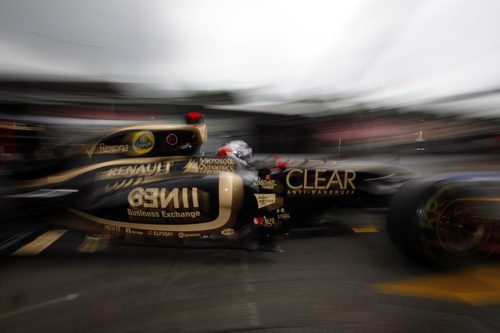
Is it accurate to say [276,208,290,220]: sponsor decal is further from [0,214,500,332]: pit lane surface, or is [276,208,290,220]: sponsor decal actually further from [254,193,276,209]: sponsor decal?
[0,214,500,332]: pit lane surface

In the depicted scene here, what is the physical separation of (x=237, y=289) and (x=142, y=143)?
136 centimetres

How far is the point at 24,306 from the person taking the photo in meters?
1.59

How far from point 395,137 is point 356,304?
11.4 ft

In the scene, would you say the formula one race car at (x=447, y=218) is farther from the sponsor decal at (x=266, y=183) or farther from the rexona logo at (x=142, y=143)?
the rexona logo at (x=142, y=143)

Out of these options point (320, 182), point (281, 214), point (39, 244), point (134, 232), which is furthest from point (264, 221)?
point (39, 244)

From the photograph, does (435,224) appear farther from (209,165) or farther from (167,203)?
(167,203)

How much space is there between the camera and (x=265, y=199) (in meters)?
2.14

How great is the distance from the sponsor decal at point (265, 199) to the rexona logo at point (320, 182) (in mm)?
128

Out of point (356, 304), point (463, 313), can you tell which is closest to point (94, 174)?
point (356, 304)

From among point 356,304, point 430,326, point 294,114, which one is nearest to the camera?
point 430,326

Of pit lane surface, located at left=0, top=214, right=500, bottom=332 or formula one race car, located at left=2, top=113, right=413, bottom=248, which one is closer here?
pit lane surface, located at left=0, top=214, right=500, bottom=332

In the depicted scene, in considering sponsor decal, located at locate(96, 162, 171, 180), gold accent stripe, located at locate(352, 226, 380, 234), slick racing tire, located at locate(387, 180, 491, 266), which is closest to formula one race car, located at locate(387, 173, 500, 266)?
slick racing tire, located at locate(387, 180, 491, 266)

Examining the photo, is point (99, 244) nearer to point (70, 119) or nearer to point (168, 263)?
point (168, 263)

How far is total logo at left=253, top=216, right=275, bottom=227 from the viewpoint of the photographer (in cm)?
212
